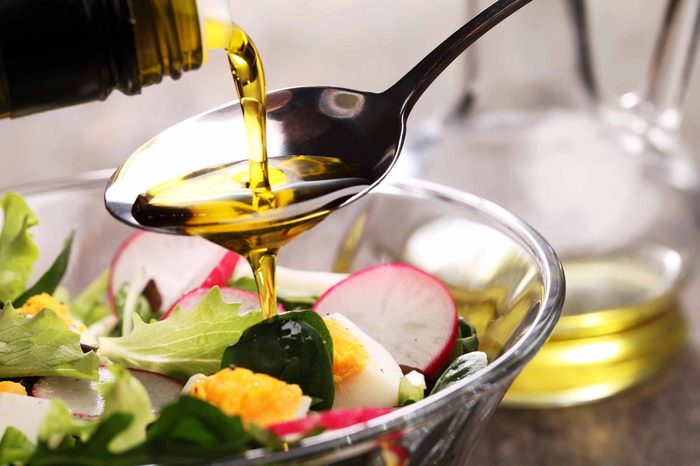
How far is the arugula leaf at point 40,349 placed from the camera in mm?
871

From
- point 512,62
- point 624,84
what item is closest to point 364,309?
point 512,62

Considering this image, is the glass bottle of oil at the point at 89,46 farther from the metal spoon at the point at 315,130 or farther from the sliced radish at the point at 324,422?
the sliced radish at the point at 324,422

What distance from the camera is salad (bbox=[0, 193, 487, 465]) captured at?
2.25 feet

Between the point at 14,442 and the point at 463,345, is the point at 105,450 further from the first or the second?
the point at 463,345

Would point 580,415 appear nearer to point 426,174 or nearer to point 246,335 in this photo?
point 426,174

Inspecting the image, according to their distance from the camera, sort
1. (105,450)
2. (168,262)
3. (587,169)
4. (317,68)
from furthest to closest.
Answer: (317,68) → (587,169) → (168,262) → (105,450)

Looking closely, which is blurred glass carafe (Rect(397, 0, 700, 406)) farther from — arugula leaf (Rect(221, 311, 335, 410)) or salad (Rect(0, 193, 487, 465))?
arugula leaf (Rect(221, 311, 335, 410))

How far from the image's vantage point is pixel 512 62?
4.98 ft

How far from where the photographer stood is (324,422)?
2.26 feet

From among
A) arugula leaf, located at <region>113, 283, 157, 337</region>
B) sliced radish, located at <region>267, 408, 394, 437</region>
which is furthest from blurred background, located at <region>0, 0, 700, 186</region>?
sliced radish, located at <region>267, 408, 394, 437</region>

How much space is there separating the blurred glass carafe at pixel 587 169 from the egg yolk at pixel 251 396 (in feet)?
2.28

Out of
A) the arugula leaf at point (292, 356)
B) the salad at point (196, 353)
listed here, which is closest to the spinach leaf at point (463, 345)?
the salad at point (196, 353)

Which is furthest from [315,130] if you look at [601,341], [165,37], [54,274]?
[601,341]

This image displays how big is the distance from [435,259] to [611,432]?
44 cm
